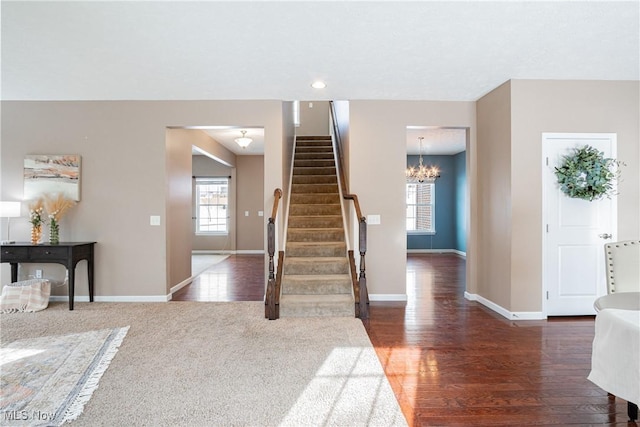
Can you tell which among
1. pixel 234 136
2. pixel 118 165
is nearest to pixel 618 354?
pixel 118 165

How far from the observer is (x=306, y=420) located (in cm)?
194

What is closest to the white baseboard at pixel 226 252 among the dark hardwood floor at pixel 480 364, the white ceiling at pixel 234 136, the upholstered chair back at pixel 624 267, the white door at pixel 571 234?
the white ceiling at pixel 234 136

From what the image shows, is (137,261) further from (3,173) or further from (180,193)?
(3,173)

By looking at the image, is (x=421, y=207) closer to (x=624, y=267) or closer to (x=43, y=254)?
(x=624, y=267)

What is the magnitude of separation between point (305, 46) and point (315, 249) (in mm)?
2544

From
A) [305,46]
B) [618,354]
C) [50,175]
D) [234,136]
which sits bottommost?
[618,354]

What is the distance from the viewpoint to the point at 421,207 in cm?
962

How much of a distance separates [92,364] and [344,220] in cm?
330

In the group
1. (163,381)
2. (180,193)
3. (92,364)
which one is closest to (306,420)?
(163,381)

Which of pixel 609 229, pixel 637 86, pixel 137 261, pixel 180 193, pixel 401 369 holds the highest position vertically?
pixel 637 86

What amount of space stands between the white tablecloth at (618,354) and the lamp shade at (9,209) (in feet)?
19.3

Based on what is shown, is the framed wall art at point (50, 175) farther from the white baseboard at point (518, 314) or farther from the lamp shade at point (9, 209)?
the white baseboard at point (518, 314)

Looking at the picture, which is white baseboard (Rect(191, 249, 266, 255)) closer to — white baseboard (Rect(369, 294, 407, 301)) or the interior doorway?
the interior doorway

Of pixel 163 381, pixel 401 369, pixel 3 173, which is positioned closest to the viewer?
pixel 163 381
